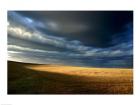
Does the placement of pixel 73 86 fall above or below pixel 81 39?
below

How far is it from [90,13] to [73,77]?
81cm

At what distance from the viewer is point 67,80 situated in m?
3.93

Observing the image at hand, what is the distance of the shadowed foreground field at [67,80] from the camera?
3.90 m

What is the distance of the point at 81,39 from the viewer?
3.92 meters

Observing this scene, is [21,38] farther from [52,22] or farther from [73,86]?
[73,86]

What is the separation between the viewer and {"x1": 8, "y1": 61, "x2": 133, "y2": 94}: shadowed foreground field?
3896mm

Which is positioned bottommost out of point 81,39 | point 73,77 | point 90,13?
point 73,77
